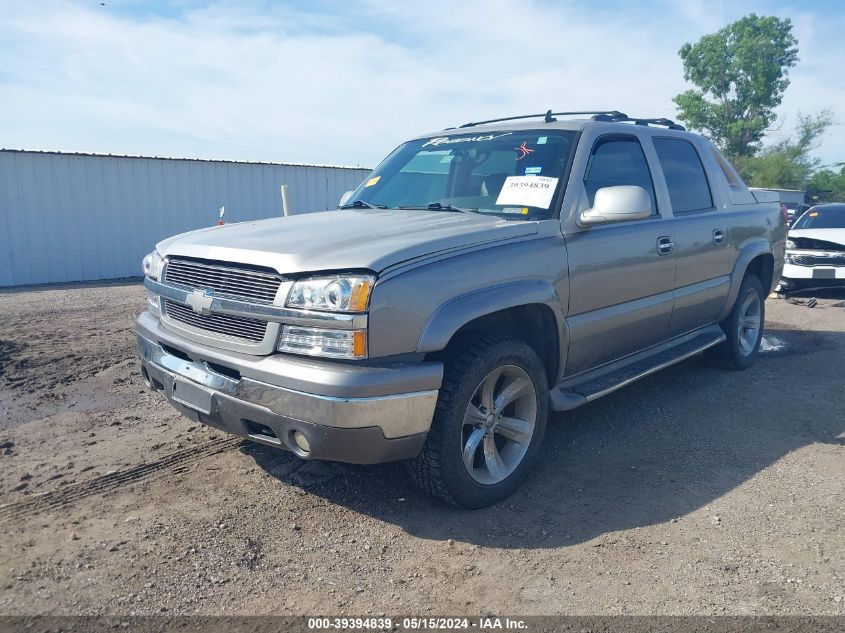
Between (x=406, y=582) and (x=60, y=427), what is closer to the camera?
(x=406, y=582)

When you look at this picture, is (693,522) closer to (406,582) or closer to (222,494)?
(406,582)

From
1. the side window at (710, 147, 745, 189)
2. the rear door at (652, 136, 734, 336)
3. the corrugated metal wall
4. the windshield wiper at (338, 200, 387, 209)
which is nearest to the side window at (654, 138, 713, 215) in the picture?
the rear door at (652, 136, 734, 336)

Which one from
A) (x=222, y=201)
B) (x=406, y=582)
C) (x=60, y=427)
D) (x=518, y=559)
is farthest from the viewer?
(x=222, y=201)

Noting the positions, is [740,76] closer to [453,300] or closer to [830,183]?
[830,183]

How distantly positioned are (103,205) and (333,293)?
45.3 feet

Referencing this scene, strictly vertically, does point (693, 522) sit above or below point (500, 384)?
below

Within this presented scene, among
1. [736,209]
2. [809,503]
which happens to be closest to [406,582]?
[809,503]

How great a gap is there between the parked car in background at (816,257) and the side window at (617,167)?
6.33 meters

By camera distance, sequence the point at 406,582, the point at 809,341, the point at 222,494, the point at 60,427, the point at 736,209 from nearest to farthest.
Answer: the point at 406,582 → the point at 222,494 → the point at 60,427 → the point at 736,209 → the point at 809,341

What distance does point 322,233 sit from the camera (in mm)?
3629

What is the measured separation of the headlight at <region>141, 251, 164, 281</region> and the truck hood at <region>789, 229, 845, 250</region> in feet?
32.2

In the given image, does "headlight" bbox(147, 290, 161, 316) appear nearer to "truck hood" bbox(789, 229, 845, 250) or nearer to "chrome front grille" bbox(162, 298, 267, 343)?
"chrome front grille" bbox(162, 298, 267, 343)

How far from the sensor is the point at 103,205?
49.3 ft

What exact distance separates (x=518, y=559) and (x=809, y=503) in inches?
66.0
